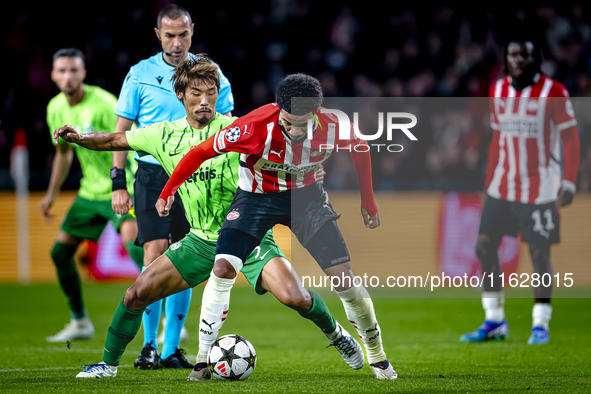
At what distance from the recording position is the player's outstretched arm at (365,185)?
432 cm

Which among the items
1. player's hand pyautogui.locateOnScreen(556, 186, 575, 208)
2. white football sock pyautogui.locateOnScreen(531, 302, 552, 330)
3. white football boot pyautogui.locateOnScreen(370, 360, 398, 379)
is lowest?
white football sock pyautogui.locateOnScreen(531, 302, 552, 330)

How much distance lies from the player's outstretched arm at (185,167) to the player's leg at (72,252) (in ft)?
8.03

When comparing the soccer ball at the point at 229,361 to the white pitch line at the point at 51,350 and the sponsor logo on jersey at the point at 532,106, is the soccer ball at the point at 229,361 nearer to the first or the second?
the white pitch line at the point at 51,350

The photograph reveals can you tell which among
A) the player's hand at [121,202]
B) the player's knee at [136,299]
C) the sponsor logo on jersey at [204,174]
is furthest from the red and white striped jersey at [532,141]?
the player's knee at [136,299]

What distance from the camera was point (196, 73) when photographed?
4.34m

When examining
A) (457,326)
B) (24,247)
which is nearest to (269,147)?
(457,326)

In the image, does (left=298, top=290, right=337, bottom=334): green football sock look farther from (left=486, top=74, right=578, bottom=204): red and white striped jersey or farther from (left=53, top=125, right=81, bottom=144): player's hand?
(left=486, top=74, right=578, bottom=204): red and white striped jersey

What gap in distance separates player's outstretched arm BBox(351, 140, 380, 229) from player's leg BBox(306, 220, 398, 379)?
1.07 feet

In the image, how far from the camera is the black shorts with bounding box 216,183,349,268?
4102 millimetres

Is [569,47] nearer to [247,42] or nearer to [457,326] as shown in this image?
[247,42]

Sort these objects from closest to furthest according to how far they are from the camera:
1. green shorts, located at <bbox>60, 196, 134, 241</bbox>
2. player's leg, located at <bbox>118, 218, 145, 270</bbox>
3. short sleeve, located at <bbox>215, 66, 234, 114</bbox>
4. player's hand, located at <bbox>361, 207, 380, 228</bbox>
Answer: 1. player's hand, located at <bbox>361, 207, 380, 228</bbox>
2. short sleeve, located at <bbox>215, 66, 234, 114</bbox>
3. player's leg, located at <bbox>118, 218, 145, 270</bbox>
4. green shorts, located at <bbox>60, 196, 134, 241</bbox>

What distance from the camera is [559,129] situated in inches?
242

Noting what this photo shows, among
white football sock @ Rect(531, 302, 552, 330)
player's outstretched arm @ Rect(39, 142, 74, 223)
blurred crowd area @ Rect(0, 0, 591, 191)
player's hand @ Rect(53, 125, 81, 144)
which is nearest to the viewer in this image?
player's hand @ Rect(53, 125, 81, 144)

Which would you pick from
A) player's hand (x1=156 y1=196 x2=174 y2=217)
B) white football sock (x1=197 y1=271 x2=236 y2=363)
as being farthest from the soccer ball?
player's hand (x1=156 y1=196 x2=174 y2=217)
